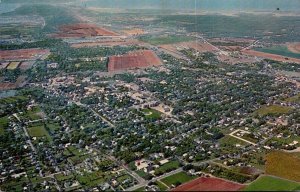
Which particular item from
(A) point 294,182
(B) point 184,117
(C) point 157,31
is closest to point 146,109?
(B) point 184,117

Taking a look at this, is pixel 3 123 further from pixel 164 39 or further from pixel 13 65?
pixel 164 39

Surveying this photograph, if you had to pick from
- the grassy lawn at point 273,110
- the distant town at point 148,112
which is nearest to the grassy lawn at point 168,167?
the distant town at point 148,112

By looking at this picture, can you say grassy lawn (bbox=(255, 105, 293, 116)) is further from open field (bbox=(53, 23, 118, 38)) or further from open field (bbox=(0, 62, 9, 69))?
open field (bbox=(53, 23, 118, 38))

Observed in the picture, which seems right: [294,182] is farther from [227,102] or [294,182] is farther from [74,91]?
[74,91]

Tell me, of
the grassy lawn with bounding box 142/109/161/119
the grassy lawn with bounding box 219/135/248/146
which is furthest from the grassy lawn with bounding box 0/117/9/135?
the grassy lawn with bounding box 219/135/248/146

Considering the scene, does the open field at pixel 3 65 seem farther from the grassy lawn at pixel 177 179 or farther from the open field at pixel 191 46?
the grassy lawn at pixel 177 179

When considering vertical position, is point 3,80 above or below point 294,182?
above
